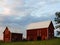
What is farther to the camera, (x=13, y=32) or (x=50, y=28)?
(x=13, y=32)

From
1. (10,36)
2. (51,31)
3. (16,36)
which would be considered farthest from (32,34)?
(10,36)

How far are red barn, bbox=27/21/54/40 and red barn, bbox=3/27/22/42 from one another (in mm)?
4480

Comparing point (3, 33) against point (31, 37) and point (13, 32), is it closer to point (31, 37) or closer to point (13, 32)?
point (13, 32)

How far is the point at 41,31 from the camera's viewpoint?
2854 inches

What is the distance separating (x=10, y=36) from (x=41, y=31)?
1352 cm

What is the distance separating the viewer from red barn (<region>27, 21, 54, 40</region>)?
71.0 m

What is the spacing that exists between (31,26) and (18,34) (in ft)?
21.3

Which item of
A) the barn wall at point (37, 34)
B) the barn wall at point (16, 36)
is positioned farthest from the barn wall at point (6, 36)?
the barn wall at point (37, 34)

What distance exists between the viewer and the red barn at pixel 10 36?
77213 millimetres

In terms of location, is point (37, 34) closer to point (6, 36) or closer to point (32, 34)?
point (32, 34)

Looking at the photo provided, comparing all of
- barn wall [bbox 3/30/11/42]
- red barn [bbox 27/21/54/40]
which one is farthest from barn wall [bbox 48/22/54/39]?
barn wall [bbox 3/30/11/42]

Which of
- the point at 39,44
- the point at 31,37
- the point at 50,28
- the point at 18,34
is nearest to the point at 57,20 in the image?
the point at 50,28

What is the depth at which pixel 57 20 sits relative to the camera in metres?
Result: 67.4

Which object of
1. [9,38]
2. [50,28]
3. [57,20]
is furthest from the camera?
[9,38]
